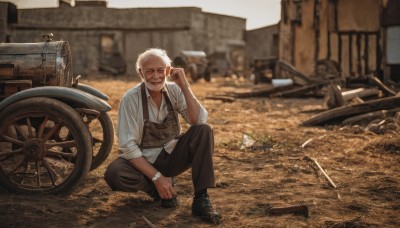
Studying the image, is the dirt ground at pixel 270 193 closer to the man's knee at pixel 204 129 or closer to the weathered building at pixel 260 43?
the man's knee at pixel 204 129

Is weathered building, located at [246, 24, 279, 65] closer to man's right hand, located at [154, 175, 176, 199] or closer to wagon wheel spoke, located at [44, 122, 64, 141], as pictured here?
wagon wheel spoke, located at [44, 122, 64, 141]

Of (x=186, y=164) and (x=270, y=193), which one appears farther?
(x=270, y=193)

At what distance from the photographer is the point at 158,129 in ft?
11.5

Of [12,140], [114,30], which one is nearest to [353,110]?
[12,140]

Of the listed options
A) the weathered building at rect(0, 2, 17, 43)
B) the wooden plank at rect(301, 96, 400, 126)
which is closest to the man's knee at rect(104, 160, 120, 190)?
the weathered building at rect(0, 2, 17, 43)

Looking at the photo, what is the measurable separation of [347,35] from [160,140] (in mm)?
Result: 13283

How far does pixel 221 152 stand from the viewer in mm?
5656

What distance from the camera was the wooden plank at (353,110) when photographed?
288 inches

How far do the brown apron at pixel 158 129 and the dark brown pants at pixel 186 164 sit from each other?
5.9 inches

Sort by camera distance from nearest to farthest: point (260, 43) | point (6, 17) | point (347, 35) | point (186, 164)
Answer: point (186, 164), point (6, 17), point (347, 35), point (260, 43)

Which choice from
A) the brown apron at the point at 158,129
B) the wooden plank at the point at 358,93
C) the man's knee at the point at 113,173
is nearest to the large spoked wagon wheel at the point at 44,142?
the man's knee at the point at 113,173

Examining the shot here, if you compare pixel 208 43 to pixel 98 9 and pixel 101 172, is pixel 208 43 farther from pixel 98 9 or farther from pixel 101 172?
pixel 101 172

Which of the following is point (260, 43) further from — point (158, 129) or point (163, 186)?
point (163, 186)

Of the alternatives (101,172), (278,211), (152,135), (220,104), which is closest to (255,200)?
(278,211)
